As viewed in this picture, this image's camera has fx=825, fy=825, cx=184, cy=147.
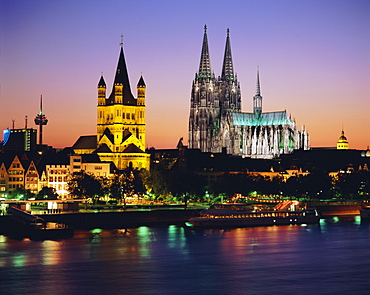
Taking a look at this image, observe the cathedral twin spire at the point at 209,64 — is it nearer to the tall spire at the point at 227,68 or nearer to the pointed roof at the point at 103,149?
the tall spire at the point at 227,68

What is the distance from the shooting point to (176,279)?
55625mm

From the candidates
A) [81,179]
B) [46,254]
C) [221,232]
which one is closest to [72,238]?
[46,254]

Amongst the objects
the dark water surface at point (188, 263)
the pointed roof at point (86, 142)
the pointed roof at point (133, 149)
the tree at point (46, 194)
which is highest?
the pointed roof at point (86, 142)

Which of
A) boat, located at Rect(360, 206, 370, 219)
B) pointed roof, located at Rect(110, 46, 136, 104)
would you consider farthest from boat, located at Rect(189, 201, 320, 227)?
pointed roof, located at Rect(110, 46, 136, 104)

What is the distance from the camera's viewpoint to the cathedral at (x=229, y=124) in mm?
185125

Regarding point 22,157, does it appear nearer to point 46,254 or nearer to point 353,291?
point 46,254

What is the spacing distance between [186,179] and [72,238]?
42925mm

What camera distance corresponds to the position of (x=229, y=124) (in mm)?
187250

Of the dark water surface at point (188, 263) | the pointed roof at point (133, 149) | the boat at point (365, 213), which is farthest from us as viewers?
the pointed roof at point (133, 149)

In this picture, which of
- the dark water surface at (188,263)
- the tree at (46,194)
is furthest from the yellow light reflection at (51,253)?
the tree at (46,194)

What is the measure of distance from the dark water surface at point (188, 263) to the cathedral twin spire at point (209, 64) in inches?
4065

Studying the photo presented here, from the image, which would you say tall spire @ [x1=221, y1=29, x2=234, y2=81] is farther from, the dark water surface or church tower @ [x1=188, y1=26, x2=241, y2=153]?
the dark water surface

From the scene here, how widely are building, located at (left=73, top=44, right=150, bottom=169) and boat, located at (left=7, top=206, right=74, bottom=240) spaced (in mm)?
55606

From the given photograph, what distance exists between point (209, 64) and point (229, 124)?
47.0 ft
